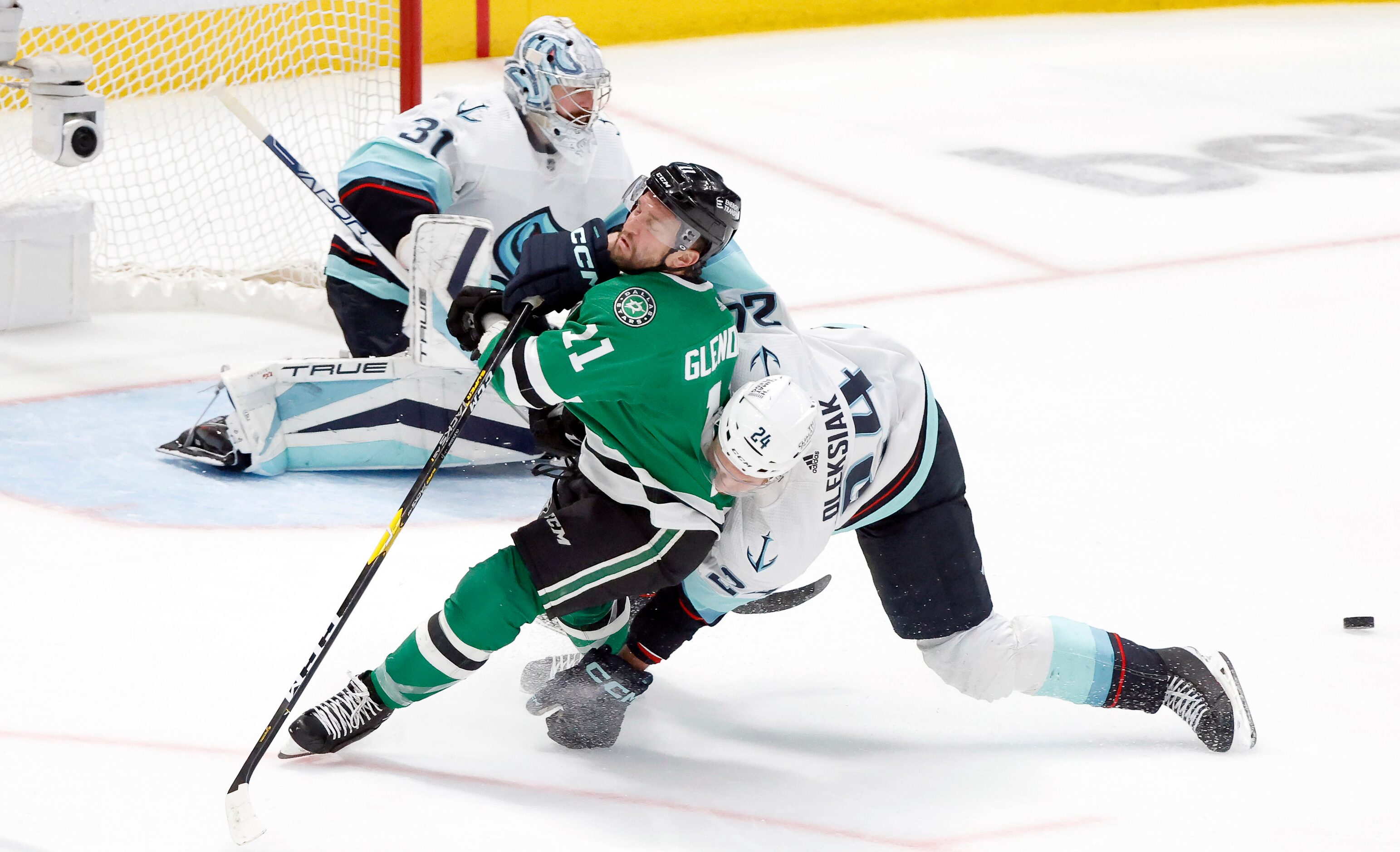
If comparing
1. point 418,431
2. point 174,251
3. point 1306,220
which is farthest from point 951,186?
point 418,431

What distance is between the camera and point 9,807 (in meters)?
2.25

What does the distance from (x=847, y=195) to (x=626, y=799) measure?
4.11 meters

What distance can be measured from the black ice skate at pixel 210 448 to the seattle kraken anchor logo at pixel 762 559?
1.57 meters

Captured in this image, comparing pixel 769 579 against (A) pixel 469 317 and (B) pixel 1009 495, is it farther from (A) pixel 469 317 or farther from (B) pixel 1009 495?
(B) pixel 1009 495

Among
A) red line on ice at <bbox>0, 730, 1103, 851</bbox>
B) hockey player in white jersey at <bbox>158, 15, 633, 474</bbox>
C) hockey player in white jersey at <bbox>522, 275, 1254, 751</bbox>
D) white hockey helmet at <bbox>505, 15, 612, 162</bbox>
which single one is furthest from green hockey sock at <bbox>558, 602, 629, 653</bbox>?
white hockey helmet at <bbox>505, 15, 612, 162</bbox>

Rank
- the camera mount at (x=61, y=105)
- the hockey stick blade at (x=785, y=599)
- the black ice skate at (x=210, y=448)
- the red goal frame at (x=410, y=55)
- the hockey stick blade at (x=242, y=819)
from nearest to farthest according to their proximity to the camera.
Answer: the hockey stick blade at (x=242, y=819), the hockey stick blade at (x=785, y=599), the black ice skate at (x=210, y=448), the camera mount at (x=61, y=105), the red goal frame at (x=410, y=55)

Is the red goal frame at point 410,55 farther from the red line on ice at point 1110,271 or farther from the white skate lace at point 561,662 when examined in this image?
the white skate lace at point 561,662

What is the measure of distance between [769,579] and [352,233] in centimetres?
155

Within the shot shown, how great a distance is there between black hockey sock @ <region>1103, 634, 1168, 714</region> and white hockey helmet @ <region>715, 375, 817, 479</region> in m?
0.66

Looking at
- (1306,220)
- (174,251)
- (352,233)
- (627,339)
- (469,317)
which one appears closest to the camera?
(627,339)

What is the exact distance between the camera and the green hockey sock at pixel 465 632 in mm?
2359

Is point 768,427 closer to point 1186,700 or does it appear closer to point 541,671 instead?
point 541,671

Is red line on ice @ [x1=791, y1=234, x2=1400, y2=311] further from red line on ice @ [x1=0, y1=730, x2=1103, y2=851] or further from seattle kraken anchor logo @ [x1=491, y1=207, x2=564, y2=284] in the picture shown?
red line on ice @ [x1=0, y1=730, x2=1103, y2=851]

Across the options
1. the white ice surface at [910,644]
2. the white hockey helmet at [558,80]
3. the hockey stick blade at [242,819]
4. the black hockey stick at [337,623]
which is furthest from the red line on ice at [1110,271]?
the hockey stick blade at [242,819]
